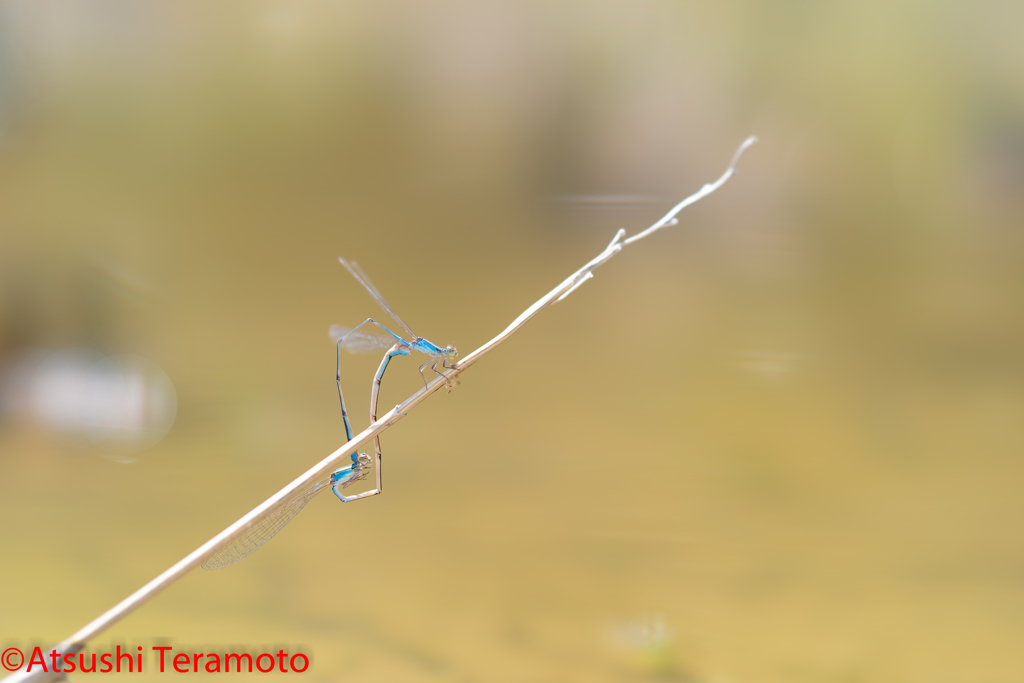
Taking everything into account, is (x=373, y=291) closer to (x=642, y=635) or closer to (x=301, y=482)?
(x=301, y=482)

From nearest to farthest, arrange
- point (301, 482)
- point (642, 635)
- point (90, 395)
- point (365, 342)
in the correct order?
point (301, 482) → point (365, 342) → point (642, 635) → point (90, 395)

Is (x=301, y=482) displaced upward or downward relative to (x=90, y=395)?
downward

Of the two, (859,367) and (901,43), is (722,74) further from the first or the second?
(859,367)

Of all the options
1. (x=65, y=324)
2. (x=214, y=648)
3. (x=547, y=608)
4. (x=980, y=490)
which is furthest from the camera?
(x=65, y=324)

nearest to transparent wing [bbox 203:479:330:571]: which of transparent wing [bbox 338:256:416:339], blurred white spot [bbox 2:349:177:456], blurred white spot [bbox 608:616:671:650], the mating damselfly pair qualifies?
the mating damselfly pair

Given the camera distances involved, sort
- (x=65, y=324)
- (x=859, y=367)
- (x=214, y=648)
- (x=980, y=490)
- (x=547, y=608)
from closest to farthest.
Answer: (x=214, y=648), (x=547, y=608), (x=980, y=490), (x=859, y=367), (x=65, y=324)

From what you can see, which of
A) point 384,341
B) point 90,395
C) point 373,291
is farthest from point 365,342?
point 90,395

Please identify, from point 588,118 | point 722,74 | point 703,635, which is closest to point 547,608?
point 703,635
